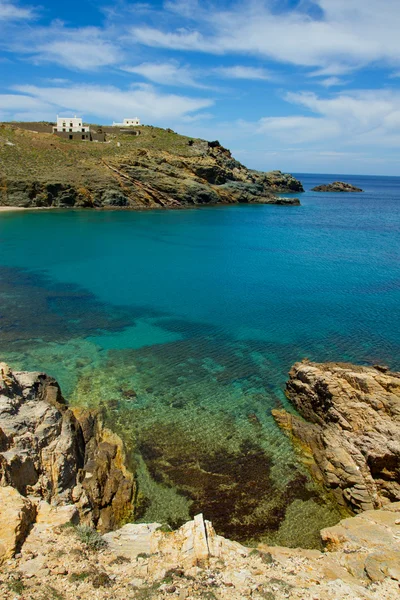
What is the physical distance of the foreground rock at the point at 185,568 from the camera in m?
8.00

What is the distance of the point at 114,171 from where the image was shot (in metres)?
88.8

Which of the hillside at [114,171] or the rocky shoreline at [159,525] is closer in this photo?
the rocky shoreline at [159,525]

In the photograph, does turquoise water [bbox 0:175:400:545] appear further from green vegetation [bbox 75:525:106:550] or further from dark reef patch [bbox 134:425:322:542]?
green vegetation [bbox 75:525:106:550]

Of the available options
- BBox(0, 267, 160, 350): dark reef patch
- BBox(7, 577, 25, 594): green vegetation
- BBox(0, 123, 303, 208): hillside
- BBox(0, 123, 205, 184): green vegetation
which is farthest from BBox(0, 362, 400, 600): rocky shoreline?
BBox(0, 123, 205, 184): green vegetation

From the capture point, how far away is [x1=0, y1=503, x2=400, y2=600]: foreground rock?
7996 mm

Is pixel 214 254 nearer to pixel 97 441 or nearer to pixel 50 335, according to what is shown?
pixel 50 335

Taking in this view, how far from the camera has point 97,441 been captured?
1703 cm

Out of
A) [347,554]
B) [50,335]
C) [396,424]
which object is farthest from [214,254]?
[347,554]

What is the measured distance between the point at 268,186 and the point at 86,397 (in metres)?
134

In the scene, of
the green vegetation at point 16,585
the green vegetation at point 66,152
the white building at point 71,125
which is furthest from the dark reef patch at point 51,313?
the white building at point 71,125

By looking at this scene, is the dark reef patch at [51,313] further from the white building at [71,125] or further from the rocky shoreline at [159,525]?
the white building at [71,125]

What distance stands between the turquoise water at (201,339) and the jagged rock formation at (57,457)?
101cm

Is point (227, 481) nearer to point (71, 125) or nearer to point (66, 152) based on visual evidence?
point (66, 152)

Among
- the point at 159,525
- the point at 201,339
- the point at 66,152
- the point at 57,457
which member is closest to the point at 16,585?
the point at 159,525
